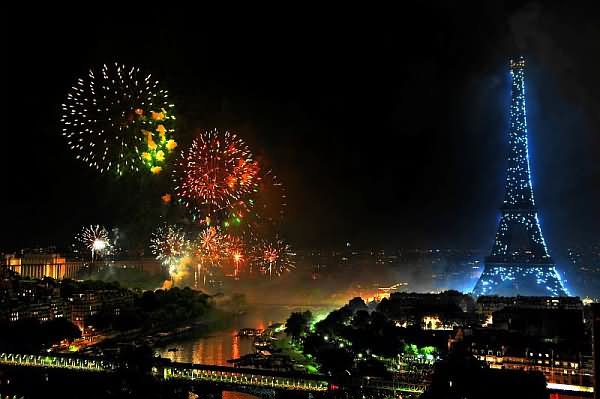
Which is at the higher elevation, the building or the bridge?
the building

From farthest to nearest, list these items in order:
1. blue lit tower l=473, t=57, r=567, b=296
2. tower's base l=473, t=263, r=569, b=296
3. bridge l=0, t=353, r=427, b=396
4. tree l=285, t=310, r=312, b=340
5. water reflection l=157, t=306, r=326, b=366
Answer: tower's base l=473, t=263, r=569, b=296 < blue lit tower l=473, t=57, r=567, b=296 < tree l=285, t=310, r=312, b=340 < water reflection l=157, t=306, r=326, b=366 < bridge l=0, t=353, r=427, b=396

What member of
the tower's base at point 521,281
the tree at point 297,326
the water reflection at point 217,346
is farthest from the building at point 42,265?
the tower's base at point 521,281

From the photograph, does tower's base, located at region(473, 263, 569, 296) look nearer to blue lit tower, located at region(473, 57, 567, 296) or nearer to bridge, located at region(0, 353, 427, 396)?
blue lit tower, located at region(473, 57, 567, 296)

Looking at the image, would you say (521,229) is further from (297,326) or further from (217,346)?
(217,346)

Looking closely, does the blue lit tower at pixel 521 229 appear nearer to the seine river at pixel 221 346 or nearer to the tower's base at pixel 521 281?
the tower's base at pixel 521 281

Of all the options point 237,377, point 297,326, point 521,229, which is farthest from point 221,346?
point 521,229

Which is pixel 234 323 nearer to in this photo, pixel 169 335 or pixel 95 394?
pixel 169 335

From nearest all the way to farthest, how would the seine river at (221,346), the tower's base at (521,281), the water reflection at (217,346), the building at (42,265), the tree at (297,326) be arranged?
the seine river at (221,346), the water reflection at (217,346), the tree at (297,326), the tower's base at (521,281), the building at (42,265)

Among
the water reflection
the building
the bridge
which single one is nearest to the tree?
the water reflection
